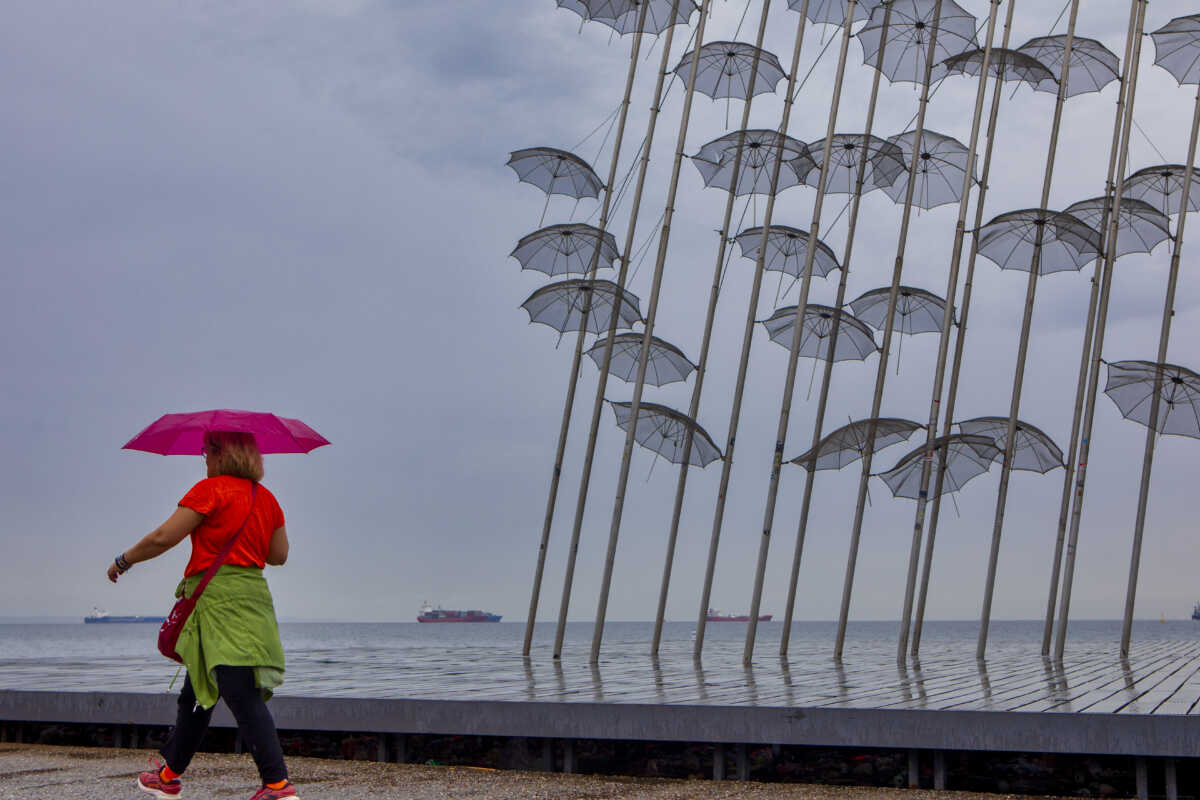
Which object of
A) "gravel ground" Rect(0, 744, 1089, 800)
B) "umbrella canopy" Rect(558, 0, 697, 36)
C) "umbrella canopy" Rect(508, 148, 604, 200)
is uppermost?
"umbrella canopy" Rect(558, 0, 697, 36)

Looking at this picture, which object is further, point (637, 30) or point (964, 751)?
point (637, 30)

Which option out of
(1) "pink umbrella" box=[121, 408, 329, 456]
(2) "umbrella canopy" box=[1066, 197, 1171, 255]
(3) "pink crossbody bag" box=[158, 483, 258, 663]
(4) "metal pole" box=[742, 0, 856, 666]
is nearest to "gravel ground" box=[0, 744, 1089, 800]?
(3) "pink crossbody bag" box=[158, 483, 258, 663]

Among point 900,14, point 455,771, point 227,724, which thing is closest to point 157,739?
point 227,724

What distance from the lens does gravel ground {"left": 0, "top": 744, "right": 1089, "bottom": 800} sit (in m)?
6.49

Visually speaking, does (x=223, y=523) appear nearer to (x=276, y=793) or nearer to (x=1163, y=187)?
(x=276, y=793)

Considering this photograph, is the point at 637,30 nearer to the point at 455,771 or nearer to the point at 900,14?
the point at 900,14

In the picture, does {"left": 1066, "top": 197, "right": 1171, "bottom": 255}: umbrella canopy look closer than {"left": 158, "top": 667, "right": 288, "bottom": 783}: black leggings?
No

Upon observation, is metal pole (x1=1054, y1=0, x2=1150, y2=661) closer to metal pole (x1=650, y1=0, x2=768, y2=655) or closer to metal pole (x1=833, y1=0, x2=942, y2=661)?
metal pole (x1=833, y1=0, x2=942, y2=661)

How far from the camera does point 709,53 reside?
1634 centimetres

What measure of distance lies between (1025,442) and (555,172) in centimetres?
736

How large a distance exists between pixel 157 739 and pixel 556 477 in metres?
7.41

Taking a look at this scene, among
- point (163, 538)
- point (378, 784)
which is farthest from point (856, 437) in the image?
point (163, 538)

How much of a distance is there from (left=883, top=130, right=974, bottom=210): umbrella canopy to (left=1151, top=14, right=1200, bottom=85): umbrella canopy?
9.10 ft

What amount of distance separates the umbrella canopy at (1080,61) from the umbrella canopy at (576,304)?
6.36 m
